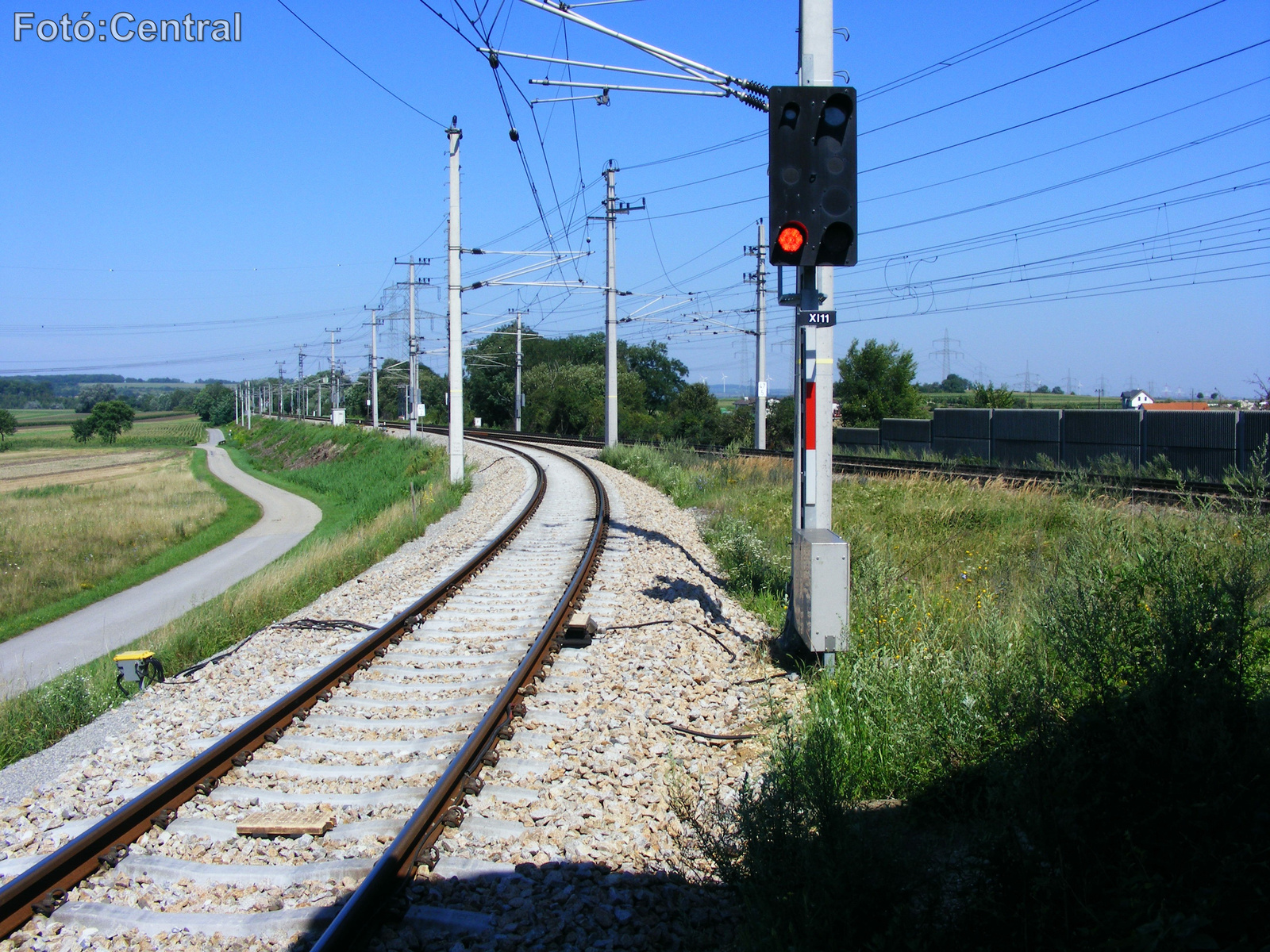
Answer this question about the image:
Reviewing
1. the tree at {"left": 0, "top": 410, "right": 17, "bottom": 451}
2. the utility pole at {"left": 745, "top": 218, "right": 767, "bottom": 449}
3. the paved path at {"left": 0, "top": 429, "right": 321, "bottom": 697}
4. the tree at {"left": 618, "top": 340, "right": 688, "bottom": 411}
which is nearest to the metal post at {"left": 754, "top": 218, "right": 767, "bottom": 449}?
the utility pole at {"left": 745, "top": 218, "right": 767, "bottom": 449}

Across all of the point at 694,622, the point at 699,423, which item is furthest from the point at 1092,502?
the point at 699,423

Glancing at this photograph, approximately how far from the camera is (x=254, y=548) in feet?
113

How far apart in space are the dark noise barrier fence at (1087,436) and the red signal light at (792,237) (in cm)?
1238

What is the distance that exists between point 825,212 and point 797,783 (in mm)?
4789

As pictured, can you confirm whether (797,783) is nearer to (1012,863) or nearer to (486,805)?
(1012,863)

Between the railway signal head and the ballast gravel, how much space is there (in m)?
3.65

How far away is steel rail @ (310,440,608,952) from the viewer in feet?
12.5

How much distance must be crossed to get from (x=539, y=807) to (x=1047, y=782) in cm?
273

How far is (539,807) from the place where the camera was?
5105 mm

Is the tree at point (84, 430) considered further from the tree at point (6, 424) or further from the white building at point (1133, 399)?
the white building at point (1133, 399)

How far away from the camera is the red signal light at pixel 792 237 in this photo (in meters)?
7.21

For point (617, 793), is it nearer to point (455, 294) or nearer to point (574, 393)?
point (455, 294)

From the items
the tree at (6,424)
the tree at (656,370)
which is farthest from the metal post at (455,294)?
the tree at (6,424)

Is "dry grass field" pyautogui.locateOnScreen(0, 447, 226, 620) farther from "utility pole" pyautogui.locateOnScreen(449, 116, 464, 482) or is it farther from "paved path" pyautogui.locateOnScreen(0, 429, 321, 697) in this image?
"utility pole" pyautogui.locateOnScreen(449, 116, 464, 482)
